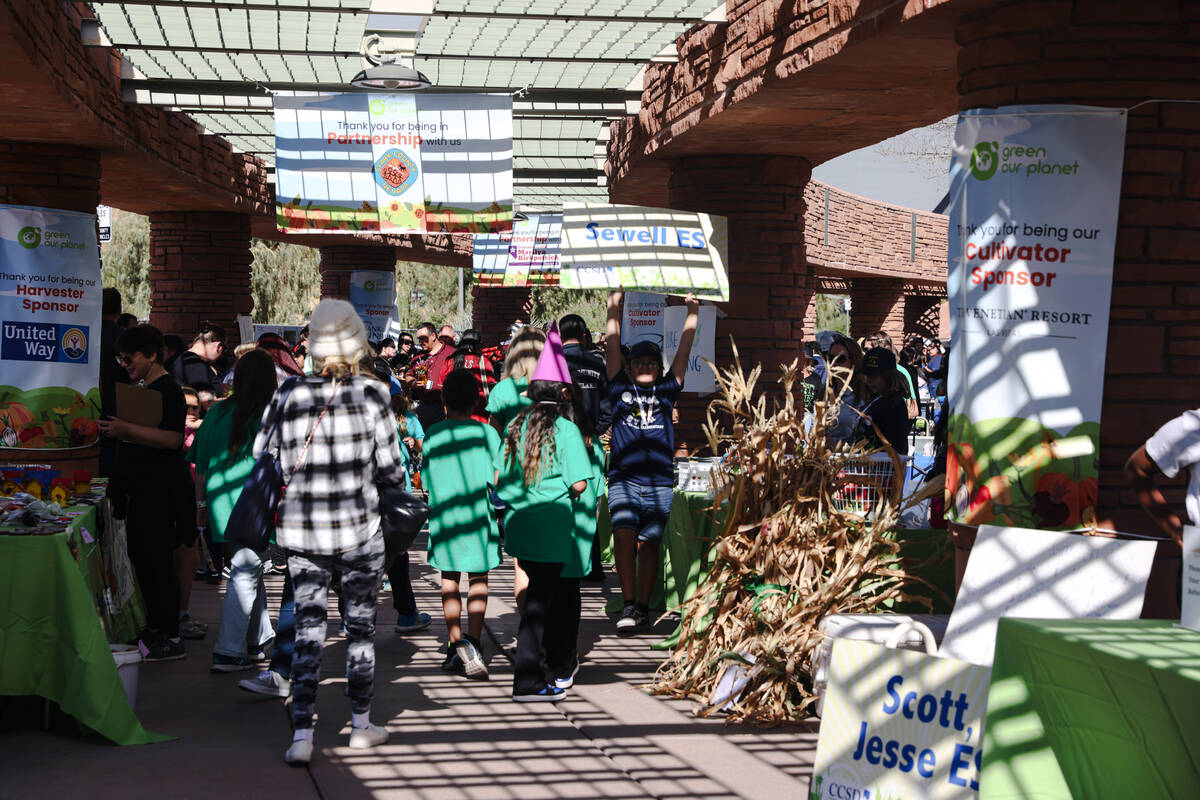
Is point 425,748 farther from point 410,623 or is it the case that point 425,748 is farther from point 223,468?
point 410,623

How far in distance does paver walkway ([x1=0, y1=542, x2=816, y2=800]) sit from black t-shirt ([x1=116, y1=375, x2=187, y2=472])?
1.07 meters

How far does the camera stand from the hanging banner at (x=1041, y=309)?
17.6ft

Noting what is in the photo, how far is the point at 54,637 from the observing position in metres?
5.35

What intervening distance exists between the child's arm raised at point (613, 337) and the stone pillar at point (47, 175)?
14.8 ft

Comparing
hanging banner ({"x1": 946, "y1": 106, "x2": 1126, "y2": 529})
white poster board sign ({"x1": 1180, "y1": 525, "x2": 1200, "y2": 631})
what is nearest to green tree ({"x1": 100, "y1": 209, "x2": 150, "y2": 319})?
hanging banner ({"x1": 946, "y1": 106, "x2": 1126, "y2": 529})

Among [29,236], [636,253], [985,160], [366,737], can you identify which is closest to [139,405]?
[29,236]

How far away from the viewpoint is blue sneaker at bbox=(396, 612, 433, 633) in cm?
773

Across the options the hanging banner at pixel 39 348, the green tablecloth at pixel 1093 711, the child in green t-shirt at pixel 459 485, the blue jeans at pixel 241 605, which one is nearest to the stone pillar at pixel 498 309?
the hanging banner at pixel 39 348

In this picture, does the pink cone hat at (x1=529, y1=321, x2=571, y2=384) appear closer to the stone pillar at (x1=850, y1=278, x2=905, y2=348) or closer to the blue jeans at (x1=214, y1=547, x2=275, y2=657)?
the blue jeans at (x1=214, y1=547, x2=275, y2=657)

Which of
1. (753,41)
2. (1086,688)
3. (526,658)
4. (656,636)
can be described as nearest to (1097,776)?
(1086,688)

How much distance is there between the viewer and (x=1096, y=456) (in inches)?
211

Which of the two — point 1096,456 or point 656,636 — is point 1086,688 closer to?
point 1096,456

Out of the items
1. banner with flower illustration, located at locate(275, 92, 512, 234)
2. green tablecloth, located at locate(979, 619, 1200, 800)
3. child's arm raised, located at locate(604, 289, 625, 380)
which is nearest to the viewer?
green tablecloth, located at locate(979, 619, 1200, 800)

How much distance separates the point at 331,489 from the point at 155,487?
85.5 inches
